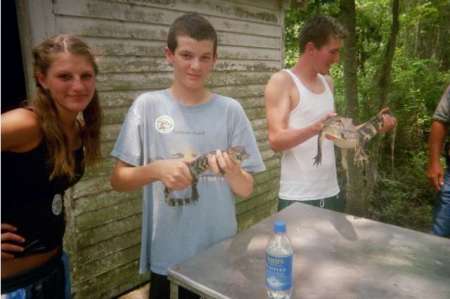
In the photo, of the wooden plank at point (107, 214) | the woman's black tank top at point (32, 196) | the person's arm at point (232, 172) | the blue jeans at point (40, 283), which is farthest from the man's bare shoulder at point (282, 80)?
the wooden plank at point (107, 214)

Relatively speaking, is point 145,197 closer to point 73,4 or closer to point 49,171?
point 49,171

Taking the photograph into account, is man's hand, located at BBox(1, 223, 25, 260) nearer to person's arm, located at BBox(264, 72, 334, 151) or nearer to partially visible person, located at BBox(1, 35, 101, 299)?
partially visible person, located at BBox(1, 35, 101, 299)

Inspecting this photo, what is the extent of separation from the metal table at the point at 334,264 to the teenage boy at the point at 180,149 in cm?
18

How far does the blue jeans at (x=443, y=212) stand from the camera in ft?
12.1

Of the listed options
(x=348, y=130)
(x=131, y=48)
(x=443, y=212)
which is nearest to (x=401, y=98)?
(x=443, y=212)

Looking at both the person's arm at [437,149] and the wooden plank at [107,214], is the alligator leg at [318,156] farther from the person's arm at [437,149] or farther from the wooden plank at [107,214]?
the wooden plank at [107,214]

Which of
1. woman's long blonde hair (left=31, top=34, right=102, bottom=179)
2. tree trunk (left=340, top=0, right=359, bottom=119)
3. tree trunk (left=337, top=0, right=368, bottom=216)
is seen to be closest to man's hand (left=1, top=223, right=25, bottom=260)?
woman's long blonde hair (left=31, top=34, right=102, bottom=179)

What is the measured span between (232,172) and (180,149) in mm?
398

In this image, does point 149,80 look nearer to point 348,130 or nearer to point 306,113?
point 306,113

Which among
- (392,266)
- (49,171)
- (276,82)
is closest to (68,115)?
(49,171)

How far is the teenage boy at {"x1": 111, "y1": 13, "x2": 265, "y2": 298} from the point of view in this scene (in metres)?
2.29

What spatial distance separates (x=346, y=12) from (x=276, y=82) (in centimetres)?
419

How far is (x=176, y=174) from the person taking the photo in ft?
6.52

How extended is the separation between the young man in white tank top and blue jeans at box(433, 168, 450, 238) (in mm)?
1199
